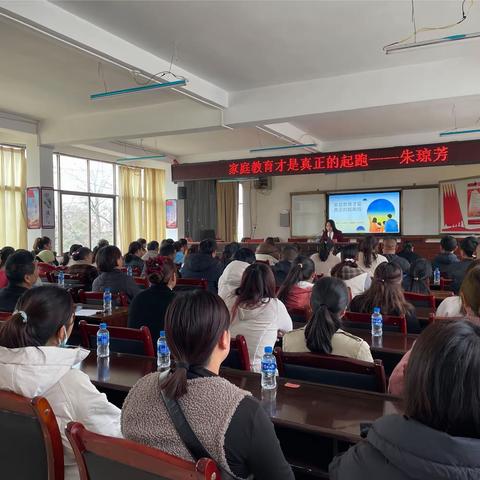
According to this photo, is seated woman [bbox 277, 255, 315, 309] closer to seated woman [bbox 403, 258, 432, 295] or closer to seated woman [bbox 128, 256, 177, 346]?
seated woman [bbox 128, 256, 177, 346]

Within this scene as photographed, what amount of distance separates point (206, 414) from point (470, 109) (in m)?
7.57

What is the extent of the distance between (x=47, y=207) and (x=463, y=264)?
22.6 feet

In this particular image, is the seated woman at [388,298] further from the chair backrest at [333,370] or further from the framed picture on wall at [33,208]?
the framed picture on wall at [33,208]

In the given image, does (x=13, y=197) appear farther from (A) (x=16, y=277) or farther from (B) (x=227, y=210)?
(A) (x=16, y=277)

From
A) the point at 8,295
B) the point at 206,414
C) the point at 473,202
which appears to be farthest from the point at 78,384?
the point at 473,202

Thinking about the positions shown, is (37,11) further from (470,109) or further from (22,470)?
(470,109)

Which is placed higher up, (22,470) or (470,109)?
(470,109)

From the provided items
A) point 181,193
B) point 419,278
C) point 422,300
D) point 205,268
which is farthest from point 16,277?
point 181,193

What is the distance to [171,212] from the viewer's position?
38.4 ft

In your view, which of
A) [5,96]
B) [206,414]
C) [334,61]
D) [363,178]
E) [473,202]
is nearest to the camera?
[206,414]

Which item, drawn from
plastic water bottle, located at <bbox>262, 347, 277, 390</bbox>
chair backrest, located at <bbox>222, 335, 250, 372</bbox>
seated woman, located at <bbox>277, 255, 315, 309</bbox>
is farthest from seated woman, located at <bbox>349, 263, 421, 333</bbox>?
plastic water bottle, located at <bbox>262, 347, 277, 390</bbox>

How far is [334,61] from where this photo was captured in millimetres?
5062

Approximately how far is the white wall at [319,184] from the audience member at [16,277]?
28.4 feet

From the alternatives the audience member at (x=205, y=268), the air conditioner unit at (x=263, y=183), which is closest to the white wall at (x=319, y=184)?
the air conditioner unit at (x=263, y=183)
